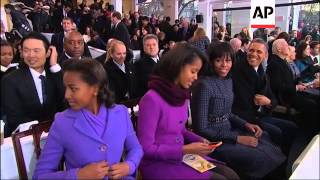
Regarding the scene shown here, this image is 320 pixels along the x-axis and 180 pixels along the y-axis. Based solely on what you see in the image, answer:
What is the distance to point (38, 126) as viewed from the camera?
1.68 metres

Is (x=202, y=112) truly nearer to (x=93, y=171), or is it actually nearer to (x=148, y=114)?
(x=148, y=114)

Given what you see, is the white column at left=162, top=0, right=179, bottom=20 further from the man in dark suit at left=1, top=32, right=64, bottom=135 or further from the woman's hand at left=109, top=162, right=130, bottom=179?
the woman's hand at left=109, top=162, right=130, bottom=179

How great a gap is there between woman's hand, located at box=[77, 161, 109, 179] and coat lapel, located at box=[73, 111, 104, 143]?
0.40ft

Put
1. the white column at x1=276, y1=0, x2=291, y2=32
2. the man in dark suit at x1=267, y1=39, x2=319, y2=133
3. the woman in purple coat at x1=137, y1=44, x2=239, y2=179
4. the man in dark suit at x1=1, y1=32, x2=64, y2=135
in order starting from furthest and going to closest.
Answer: the white column at x1=276, y1=0, x2=291, y2=32, the man in dark suit at x1=267, y1=39, x2=319, y2=133, the woman in purple coat at x1=137, y1=44, x2=239, y2=179, the man in dark suit at x1=1, y1=32, x2=64, y2=135

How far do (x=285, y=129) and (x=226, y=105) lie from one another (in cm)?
103

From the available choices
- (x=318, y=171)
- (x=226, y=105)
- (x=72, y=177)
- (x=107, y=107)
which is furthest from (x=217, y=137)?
(x=72, y=177)

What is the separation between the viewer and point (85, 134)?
1491 mm

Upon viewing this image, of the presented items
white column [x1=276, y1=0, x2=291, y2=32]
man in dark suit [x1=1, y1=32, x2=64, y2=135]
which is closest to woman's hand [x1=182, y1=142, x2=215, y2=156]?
man in dark suit [x1=1, y1=32, x2=64, y2=135]

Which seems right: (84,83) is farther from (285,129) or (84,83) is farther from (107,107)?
(285,129)

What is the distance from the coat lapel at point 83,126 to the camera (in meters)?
1.48

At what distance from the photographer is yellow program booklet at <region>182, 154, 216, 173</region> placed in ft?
6.03

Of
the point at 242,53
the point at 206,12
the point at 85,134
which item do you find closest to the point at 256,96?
the point at 85,134

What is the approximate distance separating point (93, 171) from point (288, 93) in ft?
8.49

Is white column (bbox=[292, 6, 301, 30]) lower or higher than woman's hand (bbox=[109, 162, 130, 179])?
higher
